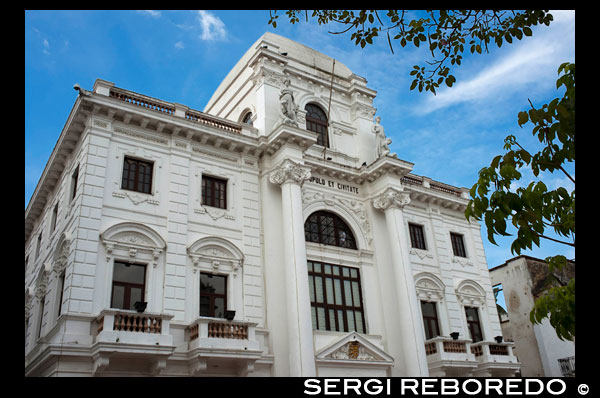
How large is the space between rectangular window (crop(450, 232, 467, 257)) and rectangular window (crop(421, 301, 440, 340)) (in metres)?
3.97

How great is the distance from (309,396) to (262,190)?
47.5 ft

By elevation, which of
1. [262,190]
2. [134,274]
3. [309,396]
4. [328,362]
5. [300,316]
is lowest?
[309,396]

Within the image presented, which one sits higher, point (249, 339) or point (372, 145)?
point (372, 145)

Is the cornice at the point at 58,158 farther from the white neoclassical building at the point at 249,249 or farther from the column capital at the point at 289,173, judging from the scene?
the column capital at the point at 289,173

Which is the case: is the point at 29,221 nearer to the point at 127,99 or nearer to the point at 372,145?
the point at 127,99

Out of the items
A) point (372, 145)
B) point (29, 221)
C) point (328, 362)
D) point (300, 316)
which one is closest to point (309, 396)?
point (300, 316)

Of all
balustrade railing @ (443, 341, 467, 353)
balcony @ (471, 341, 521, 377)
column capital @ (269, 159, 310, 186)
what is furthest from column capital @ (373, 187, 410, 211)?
balcony @ (471, 341, 521, 377)

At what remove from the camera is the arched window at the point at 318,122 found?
25625 mm

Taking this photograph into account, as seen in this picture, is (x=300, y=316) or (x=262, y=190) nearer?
(x=300, y=316)

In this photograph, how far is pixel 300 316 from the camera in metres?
18.7

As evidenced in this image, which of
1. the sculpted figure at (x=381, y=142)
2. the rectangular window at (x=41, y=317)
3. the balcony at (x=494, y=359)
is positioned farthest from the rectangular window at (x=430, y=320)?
the rectangular window at (x=41, y=317)

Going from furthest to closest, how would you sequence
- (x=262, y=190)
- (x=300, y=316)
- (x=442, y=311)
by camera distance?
(x=442, y=311) → (x=262, y=190) → (x=300, y=316)

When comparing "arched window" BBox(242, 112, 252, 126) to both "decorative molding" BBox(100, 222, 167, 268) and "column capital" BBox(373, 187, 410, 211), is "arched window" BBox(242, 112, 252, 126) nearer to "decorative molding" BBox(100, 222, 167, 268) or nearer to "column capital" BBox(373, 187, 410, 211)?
"column capital" BBox(373, 187, 410, 211)

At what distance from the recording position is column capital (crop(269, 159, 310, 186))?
2106 centimetres
